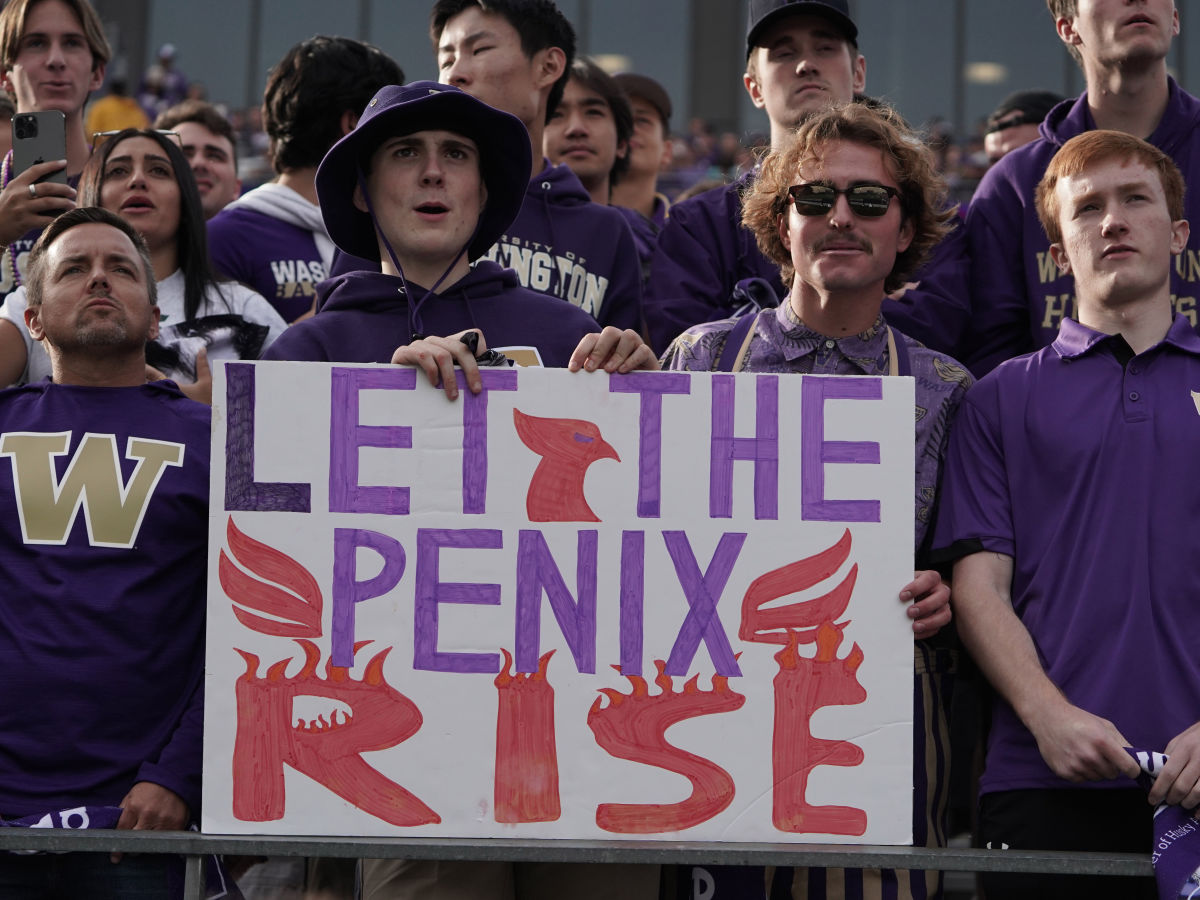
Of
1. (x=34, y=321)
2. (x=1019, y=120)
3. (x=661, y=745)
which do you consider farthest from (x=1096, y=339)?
(x=1019, y=120)

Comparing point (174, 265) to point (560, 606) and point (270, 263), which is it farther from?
point (560, 606)

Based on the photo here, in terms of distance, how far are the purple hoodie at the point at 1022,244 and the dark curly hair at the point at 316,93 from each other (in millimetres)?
1825

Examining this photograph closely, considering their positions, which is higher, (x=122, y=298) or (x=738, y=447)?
(x=122, y=298)

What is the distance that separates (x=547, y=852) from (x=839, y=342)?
3.98 ft

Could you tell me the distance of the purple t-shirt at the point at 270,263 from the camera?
4367mm

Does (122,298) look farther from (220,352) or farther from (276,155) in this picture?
(276,155)

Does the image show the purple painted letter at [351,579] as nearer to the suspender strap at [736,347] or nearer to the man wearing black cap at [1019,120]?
the suspender strap at [736,347]

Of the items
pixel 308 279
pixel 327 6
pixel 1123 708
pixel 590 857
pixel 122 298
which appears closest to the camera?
pixel 590 857

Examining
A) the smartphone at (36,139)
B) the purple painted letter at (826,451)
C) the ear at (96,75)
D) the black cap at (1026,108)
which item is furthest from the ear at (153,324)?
the black cap at (1026,108)

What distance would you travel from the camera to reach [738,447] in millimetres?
2773

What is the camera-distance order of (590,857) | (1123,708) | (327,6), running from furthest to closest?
1. (327,6)
2. (1123,708)
3. (590,857)

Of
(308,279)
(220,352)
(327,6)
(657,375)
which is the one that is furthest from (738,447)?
(327,6)

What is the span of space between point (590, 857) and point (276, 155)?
270 cm

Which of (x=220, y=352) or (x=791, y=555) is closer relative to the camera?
(x=791, y=555)
